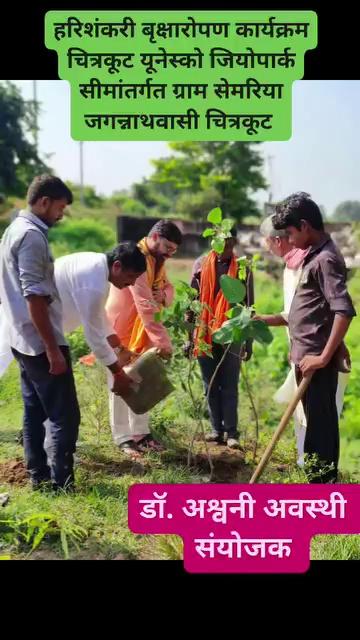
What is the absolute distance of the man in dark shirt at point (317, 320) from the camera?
9.78 ft

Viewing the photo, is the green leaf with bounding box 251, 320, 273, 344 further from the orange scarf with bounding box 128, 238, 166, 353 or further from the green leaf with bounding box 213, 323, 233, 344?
the orange scarf with bounding box 128, 238, 166, 353

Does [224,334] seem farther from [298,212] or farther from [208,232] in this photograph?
[298,212]

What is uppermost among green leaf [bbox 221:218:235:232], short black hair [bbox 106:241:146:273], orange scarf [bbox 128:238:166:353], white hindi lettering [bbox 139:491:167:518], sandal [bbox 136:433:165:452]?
green leaf [bbox 221:218:235:232]

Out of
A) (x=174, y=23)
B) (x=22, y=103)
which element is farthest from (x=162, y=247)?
(x=22, y=103)

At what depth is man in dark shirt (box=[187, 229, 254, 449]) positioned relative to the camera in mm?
4051

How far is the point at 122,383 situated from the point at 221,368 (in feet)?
3.41

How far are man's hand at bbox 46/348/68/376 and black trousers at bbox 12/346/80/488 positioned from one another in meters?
0.06

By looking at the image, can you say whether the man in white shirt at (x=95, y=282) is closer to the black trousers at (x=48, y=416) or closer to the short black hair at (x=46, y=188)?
the black trousers at (x=48, y=416)

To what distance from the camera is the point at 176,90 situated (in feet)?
9.87

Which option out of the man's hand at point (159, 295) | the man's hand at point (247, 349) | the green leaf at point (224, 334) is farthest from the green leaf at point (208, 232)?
the man's hand at point (247, 349)

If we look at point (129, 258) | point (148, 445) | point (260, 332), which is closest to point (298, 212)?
point (260, 332)

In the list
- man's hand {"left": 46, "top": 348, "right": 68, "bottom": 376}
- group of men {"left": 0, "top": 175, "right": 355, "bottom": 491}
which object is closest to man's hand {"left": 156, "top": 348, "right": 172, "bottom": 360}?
group of men {"left": 0, "top": 175, "right": 355, "bottom": 491}

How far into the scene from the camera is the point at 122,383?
134 inches

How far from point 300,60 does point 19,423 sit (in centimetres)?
307
